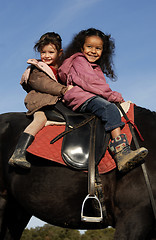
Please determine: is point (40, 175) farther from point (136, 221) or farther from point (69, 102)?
point (136, 221)

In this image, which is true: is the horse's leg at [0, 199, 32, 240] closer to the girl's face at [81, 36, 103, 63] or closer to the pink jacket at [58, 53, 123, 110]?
the pink jacket at [58, 53, 123, 110]

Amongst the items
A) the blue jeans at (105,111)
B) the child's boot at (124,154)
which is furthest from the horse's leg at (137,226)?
the blue jeans at (105,111)

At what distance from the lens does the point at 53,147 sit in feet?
10.8

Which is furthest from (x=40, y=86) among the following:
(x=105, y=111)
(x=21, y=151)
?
(x=105, y=111)

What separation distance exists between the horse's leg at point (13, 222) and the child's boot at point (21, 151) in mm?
830

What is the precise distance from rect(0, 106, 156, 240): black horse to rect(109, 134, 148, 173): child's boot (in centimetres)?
12

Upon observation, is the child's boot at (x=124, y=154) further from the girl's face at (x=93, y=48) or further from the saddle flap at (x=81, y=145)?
the girl's face at (x=93, y=48)

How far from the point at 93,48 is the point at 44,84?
0.82 meters

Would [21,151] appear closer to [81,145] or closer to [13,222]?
[81,145]

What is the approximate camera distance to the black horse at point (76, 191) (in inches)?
116

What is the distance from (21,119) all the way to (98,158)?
1.36m

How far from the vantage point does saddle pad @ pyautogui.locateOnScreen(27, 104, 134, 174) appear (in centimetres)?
313

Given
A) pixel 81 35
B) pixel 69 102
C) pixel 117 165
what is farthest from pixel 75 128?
pixel 81 35

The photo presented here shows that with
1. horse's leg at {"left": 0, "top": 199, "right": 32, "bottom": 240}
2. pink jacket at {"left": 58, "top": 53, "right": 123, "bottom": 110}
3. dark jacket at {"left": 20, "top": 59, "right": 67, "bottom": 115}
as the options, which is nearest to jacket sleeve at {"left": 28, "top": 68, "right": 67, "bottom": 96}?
dark jacket at {"left": 20, "top": 59, "right": 67, "bottom": 115}
